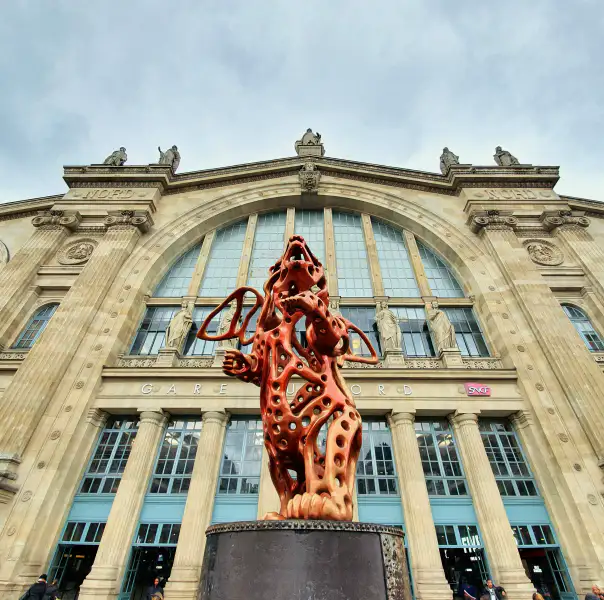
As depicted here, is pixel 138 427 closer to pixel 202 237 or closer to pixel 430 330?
pixel 202 237

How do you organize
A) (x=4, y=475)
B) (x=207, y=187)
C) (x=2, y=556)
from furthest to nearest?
(x=207, y=187)
(x=4, y=475)
(x=2, y=556)

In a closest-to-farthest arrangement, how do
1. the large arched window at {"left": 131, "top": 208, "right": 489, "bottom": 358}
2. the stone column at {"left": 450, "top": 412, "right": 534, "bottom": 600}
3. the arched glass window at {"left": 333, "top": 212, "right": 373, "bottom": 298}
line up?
the stone column at {"left": 450, "top": 412, "right": 534, "bottom": 600} < the large arched window at {"left": 131, "top": 208, "right": 489, "bottom": 358} < the arched glass window at {"left": 333, "top": 212, "right": 373, "bottom": 298}

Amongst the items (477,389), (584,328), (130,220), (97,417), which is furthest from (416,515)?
(130,220)

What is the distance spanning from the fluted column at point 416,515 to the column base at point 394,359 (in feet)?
7.06

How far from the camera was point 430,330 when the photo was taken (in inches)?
688

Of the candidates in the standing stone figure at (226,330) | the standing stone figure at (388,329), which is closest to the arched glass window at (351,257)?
the standing stone figure at (388,329)

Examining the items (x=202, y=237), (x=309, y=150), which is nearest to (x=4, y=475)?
(x=202, y=237)

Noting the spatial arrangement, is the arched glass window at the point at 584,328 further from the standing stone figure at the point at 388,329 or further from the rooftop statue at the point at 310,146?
the rooftop statue at the point at 310,146

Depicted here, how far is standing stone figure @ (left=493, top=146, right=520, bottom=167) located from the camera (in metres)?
25.0

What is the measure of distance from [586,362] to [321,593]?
15469 mm

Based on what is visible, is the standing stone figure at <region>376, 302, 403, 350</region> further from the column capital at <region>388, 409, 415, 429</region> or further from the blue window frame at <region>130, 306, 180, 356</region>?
the blue window frame at <region>130, 306, 180, 356</region>

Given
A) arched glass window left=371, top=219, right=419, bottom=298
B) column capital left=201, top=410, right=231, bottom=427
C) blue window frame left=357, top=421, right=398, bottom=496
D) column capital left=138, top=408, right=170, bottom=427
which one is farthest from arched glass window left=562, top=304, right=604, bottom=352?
column capital left=138, top=408, right=170, bottom=427

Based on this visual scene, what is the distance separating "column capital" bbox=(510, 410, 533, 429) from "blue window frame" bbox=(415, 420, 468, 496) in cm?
254

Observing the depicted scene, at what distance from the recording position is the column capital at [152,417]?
14016 mm
